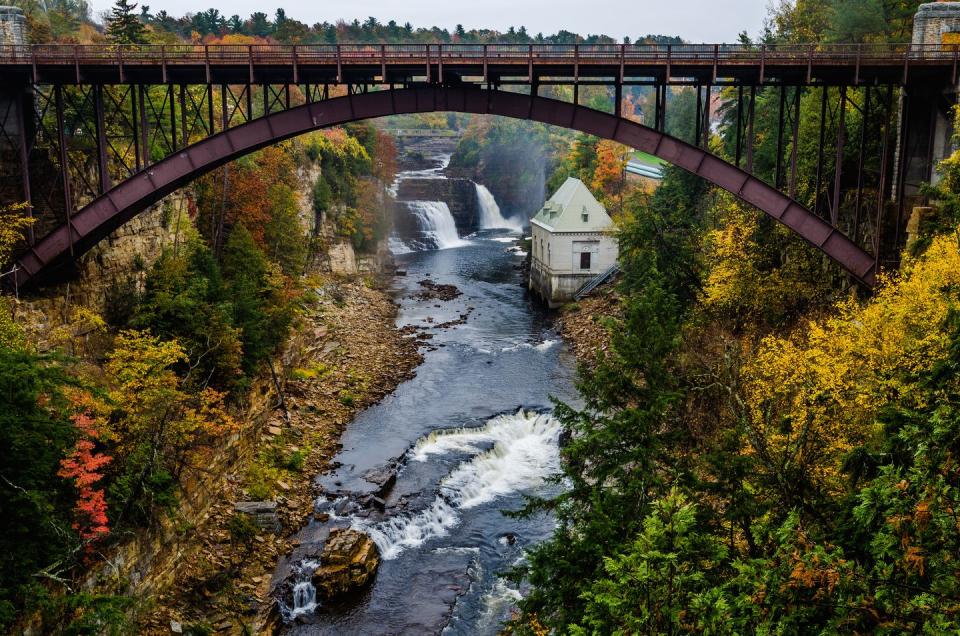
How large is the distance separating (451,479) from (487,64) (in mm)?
15553

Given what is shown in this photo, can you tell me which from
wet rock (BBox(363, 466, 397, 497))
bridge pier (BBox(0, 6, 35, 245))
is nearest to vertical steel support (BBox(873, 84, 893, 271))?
wet rock (BBox(363, 466, 397, 497))

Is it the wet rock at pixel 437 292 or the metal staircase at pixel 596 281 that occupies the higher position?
the metal staircase at pixel 596 281

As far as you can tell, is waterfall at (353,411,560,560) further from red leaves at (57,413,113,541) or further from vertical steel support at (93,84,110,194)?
vertical steel support at (93,84,110,194)

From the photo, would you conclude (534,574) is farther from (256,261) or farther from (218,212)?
(218,212)

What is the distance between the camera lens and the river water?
77.4 ft

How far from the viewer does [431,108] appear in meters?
31.1

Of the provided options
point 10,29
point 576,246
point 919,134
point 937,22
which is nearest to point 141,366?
point 10,29

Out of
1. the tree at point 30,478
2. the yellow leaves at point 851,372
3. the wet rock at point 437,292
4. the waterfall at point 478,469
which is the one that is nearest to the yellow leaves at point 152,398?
the tree at point 30,478

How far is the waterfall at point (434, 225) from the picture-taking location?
83250 mm

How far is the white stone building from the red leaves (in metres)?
39.0

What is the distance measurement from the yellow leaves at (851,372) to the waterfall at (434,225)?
62386 millimetres

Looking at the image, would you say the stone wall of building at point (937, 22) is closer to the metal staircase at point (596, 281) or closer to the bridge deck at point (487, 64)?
the bridge deck at point (487, 64)

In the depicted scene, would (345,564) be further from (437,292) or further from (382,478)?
(437,292)

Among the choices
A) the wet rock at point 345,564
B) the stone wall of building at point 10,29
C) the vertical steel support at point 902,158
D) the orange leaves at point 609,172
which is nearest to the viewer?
A: the wet rock at point 345,564
